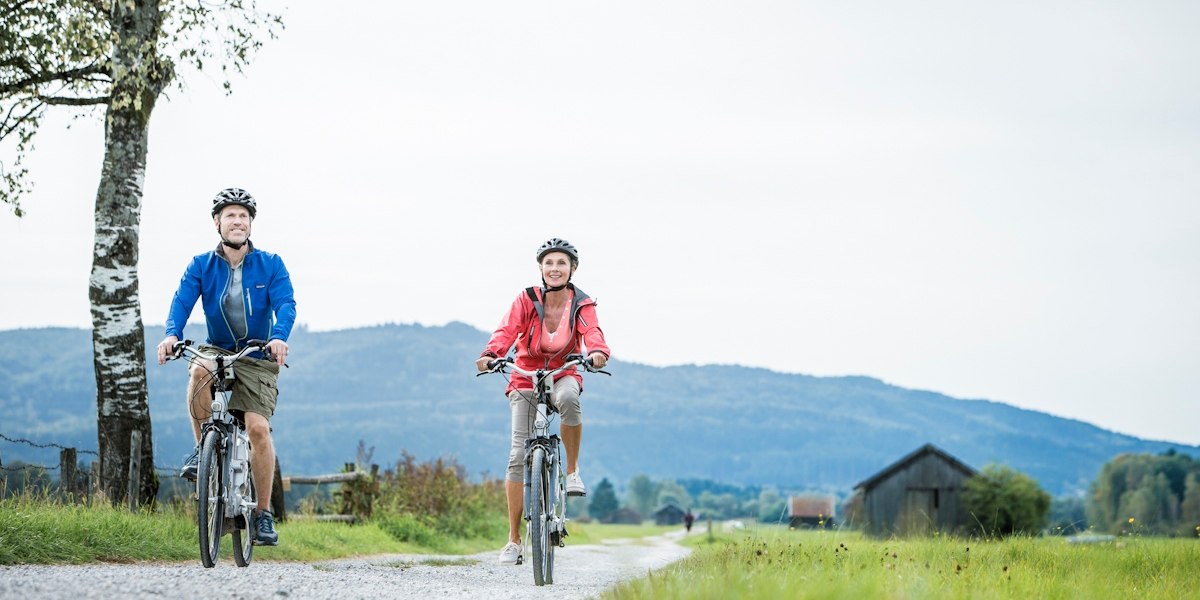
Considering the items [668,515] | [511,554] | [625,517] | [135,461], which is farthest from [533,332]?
[625,517]

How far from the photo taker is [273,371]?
7.94 metres

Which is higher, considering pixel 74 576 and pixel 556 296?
pixel 556 296

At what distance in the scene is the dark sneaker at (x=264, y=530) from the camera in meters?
7.93

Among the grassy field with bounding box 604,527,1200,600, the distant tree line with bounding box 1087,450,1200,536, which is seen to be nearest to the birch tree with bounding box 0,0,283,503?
the grassy field with bounding box 604,527,1200,600

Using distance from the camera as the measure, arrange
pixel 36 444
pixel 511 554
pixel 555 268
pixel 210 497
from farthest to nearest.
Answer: pixel 36 444, pixel 511 554, pixel 555 268, pixel 210 497

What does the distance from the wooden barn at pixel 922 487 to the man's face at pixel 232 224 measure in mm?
52580

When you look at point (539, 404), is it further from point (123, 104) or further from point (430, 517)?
point (430, 517)

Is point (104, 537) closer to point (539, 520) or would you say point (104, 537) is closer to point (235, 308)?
point (235, 308)

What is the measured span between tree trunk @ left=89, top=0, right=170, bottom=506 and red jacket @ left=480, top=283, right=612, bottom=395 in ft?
16.8

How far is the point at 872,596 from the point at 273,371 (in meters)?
4.47

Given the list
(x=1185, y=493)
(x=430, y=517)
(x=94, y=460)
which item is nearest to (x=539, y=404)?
(x=94, y=460)

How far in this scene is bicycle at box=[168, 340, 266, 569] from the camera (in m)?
7.34

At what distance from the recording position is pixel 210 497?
742 centimetres

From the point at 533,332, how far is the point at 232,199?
225cm
